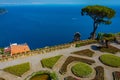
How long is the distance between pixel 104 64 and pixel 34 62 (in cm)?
1757

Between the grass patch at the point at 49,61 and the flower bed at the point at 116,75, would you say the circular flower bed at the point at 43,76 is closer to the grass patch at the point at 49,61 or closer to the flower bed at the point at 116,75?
the grass patch at the point at 49,61

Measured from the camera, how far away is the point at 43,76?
4291cm

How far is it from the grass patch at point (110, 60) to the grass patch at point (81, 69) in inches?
219

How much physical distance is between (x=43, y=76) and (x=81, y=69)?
9010 millimetres

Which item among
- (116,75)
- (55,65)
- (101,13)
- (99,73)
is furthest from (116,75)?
(101,13)

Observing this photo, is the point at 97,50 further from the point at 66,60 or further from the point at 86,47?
the point at 66,60

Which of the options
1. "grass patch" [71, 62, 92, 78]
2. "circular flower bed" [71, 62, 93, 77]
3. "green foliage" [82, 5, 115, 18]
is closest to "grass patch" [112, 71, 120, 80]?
"circular flower bed" [71, 62, 93, 77]

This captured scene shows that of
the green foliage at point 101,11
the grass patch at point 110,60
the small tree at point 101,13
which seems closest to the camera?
the grass patch at point 110,60

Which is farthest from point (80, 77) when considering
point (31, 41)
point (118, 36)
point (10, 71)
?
point (31, 41)

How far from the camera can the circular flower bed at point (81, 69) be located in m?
43.5

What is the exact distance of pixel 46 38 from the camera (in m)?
125

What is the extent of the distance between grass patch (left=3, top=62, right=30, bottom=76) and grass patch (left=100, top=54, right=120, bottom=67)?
63.6 feet

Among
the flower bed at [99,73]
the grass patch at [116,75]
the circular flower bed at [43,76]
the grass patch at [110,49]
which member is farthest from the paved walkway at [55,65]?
the grass patch at [110,49]

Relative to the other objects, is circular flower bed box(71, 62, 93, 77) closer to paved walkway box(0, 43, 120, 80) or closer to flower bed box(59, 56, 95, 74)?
paved walkway box(0, 43, 120, 80)
